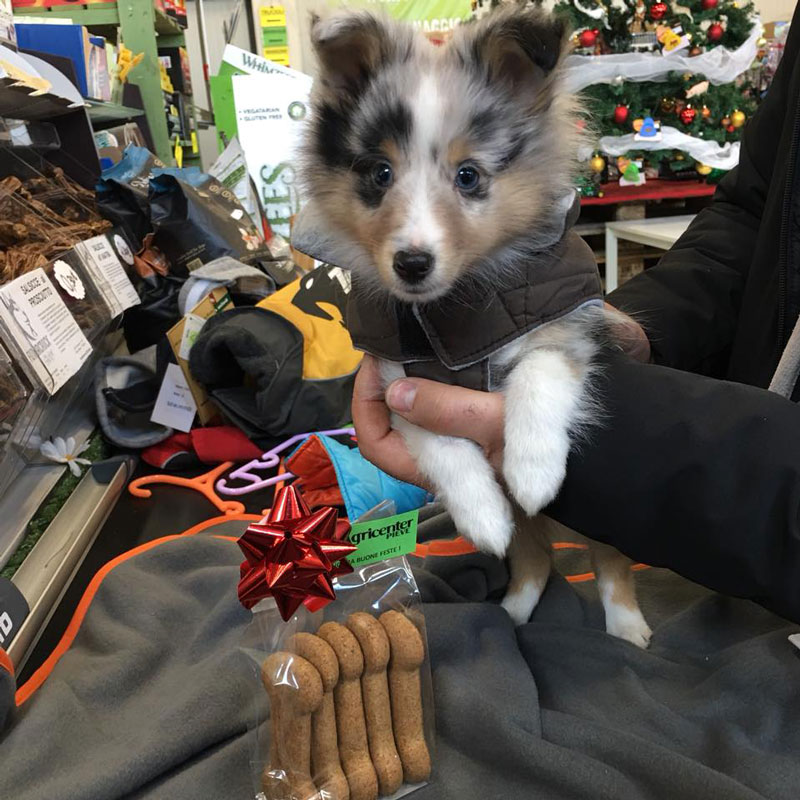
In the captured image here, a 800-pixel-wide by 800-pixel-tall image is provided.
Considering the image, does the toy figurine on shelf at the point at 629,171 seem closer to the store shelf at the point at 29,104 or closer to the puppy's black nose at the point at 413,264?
the store shelf at the point at 29,104

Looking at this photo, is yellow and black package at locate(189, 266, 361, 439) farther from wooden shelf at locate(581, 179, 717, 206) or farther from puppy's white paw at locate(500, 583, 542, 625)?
wooden shelf at locate(581, 179, 717, 206)

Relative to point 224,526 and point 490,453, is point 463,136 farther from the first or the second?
point 224,526

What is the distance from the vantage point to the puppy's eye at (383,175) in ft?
3.92

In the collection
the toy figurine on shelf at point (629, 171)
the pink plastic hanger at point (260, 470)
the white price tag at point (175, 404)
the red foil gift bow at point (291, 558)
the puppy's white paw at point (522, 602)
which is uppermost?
the red foil gift bow at point (291, 558)

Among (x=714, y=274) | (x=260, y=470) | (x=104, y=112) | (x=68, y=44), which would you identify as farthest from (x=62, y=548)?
(x=68, y=44)

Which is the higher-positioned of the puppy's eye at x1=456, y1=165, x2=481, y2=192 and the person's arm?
A: the puppy's eye at x1=456, y1=165, x2=481, y2=192

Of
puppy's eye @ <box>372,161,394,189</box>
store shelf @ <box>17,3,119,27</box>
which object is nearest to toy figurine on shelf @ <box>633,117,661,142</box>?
store shelf @ <box>17,3,119,27</box>

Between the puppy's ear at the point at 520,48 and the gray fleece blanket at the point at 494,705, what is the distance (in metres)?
0.94

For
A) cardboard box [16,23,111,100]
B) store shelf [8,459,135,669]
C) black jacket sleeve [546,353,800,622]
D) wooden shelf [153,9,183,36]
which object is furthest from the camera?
wooden shelf [153,9,183,36]

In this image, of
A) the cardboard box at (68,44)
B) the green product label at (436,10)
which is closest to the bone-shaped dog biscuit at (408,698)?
the cardboard box at (68,44)

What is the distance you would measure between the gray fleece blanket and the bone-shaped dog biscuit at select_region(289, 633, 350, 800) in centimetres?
12

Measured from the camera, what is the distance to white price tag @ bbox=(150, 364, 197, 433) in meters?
2.33

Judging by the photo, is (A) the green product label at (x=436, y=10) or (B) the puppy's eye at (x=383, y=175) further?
(A) the green product label at (x=436, y=10)

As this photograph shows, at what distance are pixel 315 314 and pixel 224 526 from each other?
847 mm
